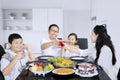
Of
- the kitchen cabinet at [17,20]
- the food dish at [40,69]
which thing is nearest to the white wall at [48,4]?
the kitchen cabinet at [17,20]

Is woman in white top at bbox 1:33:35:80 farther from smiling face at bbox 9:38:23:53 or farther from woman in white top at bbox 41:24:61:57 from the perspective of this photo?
woman in white top at bbox 41:24:61:57

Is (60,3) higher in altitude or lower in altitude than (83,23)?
higher

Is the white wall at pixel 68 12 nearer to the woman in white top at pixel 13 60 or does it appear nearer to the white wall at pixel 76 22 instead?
the white wall at pixel 76 22

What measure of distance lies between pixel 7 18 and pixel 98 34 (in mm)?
4019

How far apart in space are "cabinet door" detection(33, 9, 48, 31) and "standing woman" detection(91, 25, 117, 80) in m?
3.26

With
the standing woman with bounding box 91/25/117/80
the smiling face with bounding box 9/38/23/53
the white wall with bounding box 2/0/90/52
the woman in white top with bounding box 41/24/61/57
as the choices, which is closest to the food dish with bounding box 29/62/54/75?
the smiling face with bounding box 9/38/23/53

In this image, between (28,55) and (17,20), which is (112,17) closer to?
(28,55)

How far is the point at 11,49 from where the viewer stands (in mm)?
1984

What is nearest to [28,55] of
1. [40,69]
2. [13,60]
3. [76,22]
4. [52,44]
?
[52,44]

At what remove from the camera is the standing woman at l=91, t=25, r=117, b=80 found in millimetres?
2016

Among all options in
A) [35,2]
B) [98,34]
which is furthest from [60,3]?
[98,34]

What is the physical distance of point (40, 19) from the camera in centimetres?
538

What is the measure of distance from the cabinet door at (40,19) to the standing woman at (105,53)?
3.26 meters

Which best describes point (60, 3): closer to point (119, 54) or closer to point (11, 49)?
point (119, 54)
